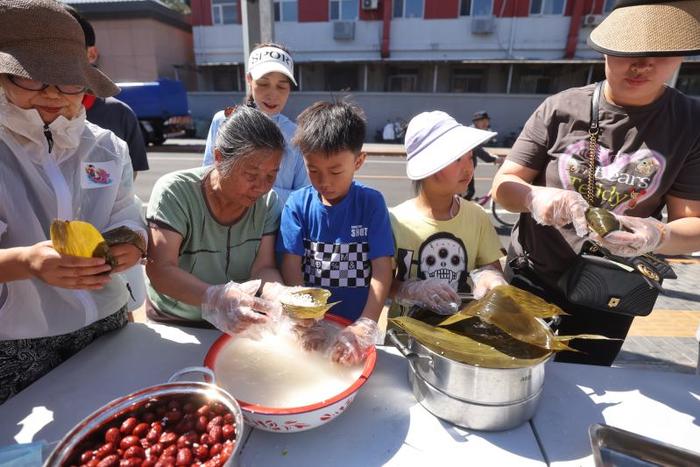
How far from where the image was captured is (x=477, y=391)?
108 centimetres

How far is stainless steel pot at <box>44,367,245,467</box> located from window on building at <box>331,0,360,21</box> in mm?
19920

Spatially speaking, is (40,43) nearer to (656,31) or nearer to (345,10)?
(656,31)

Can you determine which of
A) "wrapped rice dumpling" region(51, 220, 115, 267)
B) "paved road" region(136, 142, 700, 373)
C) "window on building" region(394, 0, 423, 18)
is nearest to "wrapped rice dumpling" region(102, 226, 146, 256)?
"wrapped rice dumpling" region(51, 220, 115, 267)

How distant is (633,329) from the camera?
328 centimetres

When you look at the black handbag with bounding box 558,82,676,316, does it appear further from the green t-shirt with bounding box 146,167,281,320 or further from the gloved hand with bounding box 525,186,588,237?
the green t-shirt with bounding box 146,167,281,320

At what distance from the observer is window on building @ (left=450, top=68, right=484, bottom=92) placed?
1864 centimetres

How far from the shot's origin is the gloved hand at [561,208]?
140 centimetres

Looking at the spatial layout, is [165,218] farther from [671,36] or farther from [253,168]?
[671,36]

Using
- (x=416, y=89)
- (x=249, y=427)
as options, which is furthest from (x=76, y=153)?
(x=416, y=89)

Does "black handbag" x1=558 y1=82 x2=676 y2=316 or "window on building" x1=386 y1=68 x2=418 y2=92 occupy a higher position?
"window on building" x1=386 y1=68 x2=418 y2=92

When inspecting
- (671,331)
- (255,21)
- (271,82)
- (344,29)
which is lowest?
(671,331)

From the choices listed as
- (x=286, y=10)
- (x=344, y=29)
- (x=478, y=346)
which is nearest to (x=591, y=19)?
(x=344, y=29)

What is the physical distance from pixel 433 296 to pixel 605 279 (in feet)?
2.19

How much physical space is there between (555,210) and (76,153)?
1.74m
